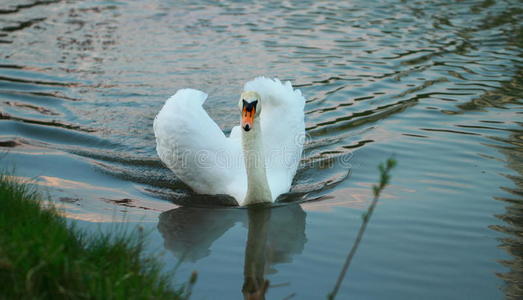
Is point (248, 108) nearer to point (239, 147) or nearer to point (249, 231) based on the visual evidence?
point (249, 231)

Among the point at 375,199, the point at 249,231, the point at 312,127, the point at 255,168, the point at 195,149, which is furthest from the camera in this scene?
the point at 312,127

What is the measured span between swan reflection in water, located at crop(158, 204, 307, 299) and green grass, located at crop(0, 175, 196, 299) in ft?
4.01

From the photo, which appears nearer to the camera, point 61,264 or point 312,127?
point 61,264

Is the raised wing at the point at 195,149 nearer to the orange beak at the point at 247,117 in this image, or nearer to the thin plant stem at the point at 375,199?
the orange beak at the point at 247,117

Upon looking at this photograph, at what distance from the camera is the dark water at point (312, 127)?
5684 mm

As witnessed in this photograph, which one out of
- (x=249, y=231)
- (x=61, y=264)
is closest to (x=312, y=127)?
(x=249, y=231)

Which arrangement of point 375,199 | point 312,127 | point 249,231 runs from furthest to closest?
point 312,127, point 249,231, point 375,199

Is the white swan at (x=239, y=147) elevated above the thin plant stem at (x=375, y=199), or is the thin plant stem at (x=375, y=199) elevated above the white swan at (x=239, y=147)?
the thin plant stem at (x=375, y=199)

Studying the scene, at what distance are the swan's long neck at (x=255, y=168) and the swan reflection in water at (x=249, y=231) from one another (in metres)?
0.12

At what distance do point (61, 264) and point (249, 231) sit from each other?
280cm

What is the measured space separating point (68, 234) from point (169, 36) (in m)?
9.65

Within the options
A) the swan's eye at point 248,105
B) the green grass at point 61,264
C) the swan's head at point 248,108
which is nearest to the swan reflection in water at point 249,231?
the swan's head at point 248,108

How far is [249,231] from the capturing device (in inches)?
251

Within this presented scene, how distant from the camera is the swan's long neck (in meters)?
6.88
